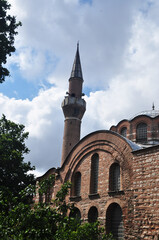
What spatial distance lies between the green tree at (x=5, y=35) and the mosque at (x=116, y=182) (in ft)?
18.6

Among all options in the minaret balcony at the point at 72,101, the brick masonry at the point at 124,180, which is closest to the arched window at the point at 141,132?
the brick masonry at the point at 124,180

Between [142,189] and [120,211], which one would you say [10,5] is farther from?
[120,211]

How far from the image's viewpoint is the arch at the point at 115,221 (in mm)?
10555

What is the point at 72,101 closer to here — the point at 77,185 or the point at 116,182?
the point at 77,185

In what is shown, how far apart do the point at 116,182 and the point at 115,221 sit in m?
1.62

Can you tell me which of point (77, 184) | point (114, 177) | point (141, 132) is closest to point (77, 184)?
point (77, 184)

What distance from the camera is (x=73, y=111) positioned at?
23.5 meters

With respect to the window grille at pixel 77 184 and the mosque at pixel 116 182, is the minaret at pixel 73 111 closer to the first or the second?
the mosque at pixel 116 182

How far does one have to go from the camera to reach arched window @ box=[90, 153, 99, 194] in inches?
495

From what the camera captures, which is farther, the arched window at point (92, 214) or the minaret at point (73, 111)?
the minaret at point (73, 111)

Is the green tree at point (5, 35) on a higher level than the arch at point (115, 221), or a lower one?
higher

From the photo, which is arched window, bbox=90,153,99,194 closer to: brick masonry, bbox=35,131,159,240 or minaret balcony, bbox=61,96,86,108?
brick masonry, bbox=35,131,159,240

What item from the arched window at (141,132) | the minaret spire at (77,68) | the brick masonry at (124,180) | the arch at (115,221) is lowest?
the arch at (115,221)

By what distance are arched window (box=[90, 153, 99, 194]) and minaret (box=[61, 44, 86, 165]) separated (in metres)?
8.75
